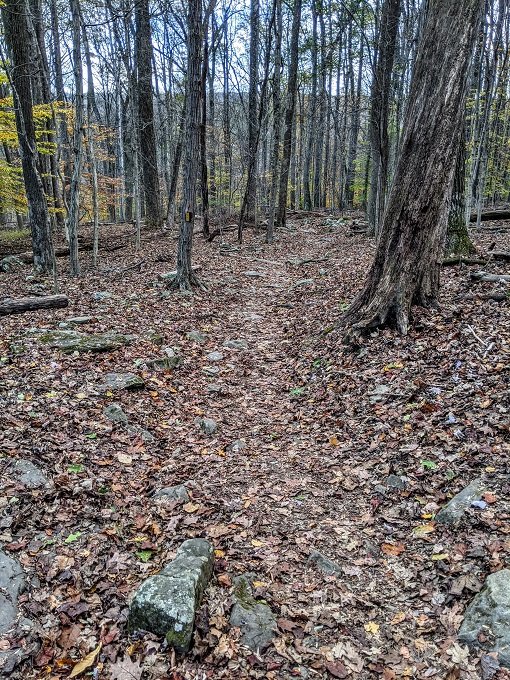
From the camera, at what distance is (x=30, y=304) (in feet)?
25.4

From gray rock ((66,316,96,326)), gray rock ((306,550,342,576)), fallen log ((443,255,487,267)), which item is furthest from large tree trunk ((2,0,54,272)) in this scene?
gray rock ((306,550,342,576))

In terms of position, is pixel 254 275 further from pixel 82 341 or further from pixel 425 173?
pixel 425 173

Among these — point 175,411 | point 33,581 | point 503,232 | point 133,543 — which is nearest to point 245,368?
point 175,411

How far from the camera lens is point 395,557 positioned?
119 inches

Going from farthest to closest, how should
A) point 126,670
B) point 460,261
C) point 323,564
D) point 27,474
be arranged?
point 460,261
point 27,474
point 323,564
point 126,670

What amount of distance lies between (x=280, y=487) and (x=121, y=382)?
2679 mm

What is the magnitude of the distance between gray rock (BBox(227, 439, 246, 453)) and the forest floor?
0.05m

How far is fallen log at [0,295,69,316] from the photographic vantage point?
24.6 ft

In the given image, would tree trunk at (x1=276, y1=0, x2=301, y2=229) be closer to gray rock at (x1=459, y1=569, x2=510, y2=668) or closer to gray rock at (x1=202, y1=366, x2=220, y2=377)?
gray rock at (x1=202, y1=366, x2=220, y2=377)

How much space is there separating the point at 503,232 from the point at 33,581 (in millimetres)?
14566

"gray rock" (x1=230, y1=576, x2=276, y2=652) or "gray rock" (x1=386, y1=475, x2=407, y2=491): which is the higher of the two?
"gray rock" (x1=386, y1=475, x2=407, y2=491)

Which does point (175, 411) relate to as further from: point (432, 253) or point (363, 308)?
point (432, 253)

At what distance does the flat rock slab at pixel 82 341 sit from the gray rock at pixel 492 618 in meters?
5.46

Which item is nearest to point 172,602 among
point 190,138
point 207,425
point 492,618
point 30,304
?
point 492,618
